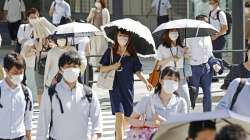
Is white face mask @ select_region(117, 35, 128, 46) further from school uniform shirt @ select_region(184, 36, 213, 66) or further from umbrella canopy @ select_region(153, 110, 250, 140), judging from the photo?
umbrella canopy @ select_region(153, 110, 250, 140)

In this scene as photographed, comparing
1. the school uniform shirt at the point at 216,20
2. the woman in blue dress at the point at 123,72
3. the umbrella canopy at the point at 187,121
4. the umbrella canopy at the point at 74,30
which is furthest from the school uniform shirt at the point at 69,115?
the school uniform shirt at the point at 216,20

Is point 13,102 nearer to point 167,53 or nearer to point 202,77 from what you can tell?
point 167,53

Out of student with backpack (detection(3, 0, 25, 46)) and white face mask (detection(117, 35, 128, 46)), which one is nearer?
white face mask (detection(117, 35, 128, 46))

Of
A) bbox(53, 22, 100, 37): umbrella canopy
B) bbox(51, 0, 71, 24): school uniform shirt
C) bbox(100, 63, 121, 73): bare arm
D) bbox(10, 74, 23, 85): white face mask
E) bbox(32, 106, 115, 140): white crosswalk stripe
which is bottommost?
bbox(32, 106, 115, 140): white crosswalk stripe

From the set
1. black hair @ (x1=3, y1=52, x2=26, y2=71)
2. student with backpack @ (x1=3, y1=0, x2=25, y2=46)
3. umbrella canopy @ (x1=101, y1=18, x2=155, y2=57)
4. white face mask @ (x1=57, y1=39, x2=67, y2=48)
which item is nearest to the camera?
black hair @ (x1=3, y1=52, x2=26, y2=71)

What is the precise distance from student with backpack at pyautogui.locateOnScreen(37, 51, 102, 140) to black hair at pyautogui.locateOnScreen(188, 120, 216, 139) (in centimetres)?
215

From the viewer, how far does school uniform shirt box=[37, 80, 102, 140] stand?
6.48 m

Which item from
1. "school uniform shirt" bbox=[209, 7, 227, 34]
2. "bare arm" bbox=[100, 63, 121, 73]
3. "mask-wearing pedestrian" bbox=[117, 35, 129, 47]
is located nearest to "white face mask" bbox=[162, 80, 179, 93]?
"bare arm" bbox=[100, 63, 121, 73]

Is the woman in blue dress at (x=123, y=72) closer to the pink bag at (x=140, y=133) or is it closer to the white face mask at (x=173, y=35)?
the white face mask at (x=173, y=35)

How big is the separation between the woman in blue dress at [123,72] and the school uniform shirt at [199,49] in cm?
195

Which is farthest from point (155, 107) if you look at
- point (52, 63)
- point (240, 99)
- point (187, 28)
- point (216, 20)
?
point (216, 20)

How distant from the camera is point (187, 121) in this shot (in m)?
4.23

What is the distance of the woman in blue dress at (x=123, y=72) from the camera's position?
9547mm

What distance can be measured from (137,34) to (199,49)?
2055 millimetres
